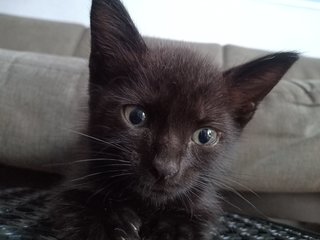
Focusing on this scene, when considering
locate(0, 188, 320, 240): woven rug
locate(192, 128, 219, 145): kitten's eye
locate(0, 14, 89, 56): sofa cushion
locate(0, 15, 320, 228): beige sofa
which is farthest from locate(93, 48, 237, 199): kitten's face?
locate(0, 14, 89, 56): sofa cushion

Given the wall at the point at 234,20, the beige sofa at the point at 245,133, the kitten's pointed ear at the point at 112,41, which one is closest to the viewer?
the kitten's pointed ear at the point at 112,41

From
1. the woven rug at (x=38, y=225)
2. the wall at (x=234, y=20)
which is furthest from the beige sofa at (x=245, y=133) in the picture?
the wall at (x=234, y=20)

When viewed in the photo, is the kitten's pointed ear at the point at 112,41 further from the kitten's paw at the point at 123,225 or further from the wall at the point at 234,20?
the wall at the point at 234,20

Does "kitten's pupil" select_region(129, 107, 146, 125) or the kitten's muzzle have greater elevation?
"kitten's pupil" select_region(129, 107, 146, 125)

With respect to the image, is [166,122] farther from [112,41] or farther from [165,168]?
[112,41]

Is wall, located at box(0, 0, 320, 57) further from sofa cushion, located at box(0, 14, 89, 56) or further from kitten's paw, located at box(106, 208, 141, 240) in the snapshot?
kitten's paw, located at box(106, 208, 141, 240)

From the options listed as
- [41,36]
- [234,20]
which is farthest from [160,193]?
[234,20]

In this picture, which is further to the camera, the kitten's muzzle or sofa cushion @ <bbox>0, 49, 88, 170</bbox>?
sofa cushion @ <bbox>0, 49, 88, 170</bbox>
